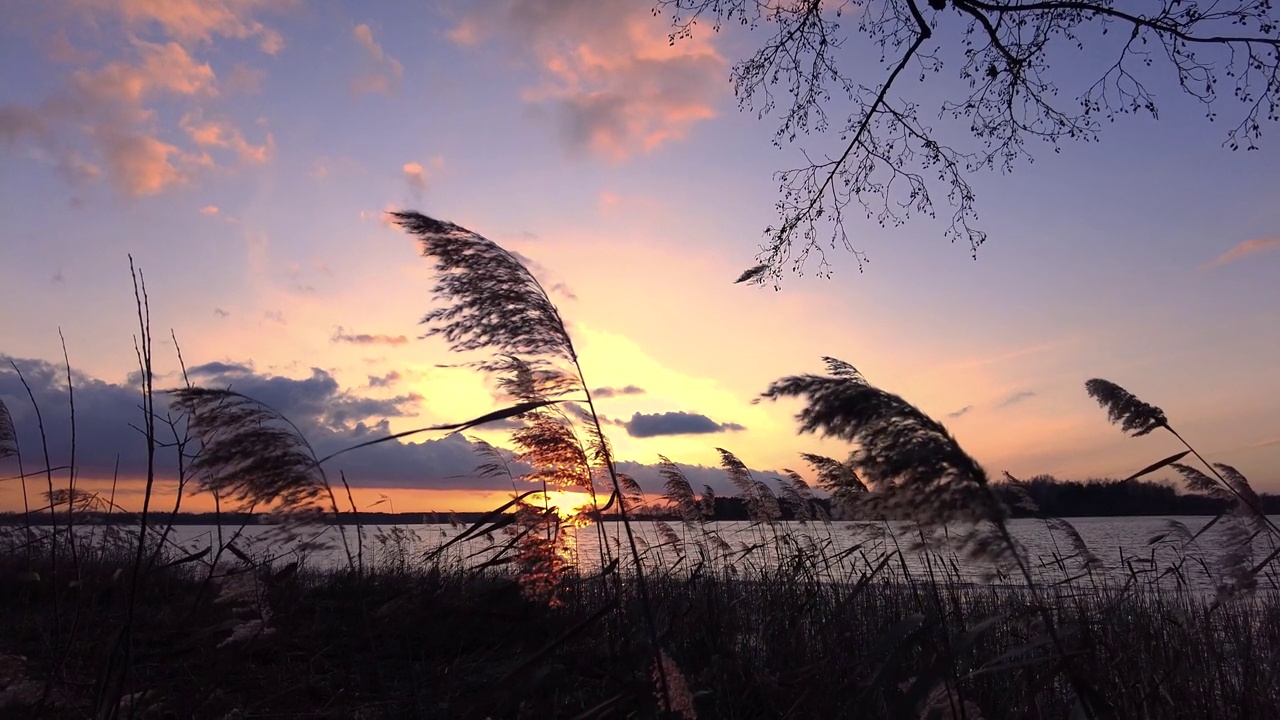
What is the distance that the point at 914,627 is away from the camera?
8.30 feet

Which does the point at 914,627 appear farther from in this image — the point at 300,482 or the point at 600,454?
the point at 300,482

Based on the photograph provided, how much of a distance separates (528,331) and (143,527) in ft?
4.51

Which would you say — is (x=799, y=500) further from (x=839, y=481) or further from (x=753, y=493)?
(x=839, y=481)

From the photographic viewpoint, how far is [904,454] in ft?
5.89

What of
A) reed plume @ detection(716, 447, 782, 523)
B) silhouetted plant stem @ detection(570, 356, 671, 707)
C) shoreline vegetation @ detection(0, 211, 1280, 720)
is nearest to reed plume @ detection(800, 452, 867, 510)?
shoreline vegetation @ detection(0, 211, 1280, 720)

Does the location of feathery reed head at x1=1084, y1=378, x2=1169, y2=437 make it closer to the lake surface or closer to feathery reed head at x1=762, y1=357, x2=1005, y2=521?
the lake surface

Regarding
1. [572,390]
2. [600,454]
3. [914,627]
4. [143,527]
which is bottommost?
[914,627]

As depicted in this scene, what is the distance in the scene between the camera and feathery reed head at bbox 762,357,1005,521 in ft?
5.78

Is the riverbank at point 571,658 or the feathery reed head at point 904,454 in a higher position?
the feathery reed head at point 904,454

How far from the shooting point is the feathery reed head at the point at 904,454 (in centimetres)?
176

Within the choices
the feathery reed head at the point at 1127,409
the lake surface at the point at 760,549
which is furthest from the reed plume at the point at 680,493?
the feathery reed head at the point at 1127,409

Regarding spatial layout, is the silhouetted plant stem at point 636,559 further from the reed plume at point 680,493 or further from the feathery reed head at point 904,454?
the reed plume at point 680,493

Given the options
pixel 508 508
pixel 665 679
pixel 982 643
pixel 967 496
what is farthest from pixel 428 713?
pixel 982 643

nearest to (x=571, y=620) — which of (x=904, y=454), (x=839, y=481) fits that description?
(x=839, y=481)
